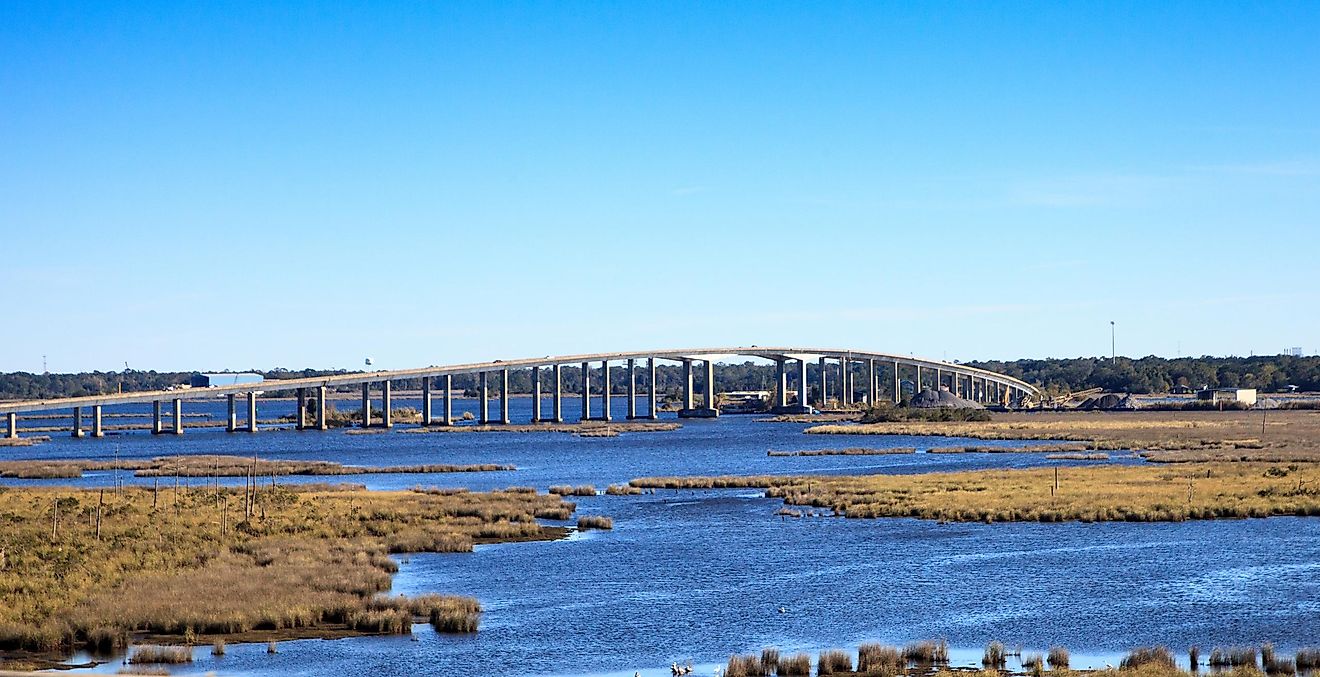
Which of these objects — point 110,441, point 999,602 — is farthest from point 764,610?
point 110,441

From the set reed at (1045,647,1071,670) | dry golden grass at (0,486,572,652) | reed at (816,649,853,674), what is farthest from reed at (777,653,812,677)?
dry golden grass at (0,486,572,652)

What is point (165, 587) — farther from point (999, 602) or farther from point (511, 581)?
point (999, 602)

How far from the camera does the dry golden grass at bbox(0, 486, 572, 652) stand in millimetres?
34625

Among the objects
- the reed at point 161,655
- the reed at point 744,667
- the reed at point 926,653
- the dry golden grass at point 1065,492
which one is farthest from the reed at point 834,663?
the dry golden grass at point 1065,492

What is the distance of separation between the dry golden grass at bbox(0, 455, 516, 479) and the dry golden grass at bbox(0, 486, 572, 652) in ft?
92.7

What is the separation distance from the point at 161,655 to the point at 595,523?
97.8 ft

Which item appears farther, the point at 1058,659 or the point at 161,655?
the point at 161,655

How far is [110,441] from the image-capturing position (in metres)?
160

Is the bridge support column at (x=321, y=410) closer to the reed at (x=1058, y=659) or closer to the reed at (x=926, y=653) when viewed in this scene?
the reed at (x=926, y=653)

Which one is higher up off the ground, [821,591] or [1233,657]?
[1233,657]

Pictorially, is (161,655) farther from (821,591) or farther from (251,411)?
(251,411)

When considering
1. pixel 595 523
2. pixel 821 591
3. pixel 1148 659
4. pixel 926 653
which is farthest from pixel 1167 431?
pixel 1148 659

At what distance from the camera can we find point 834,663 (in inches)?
1172

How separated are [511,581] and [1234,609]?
19201mm
